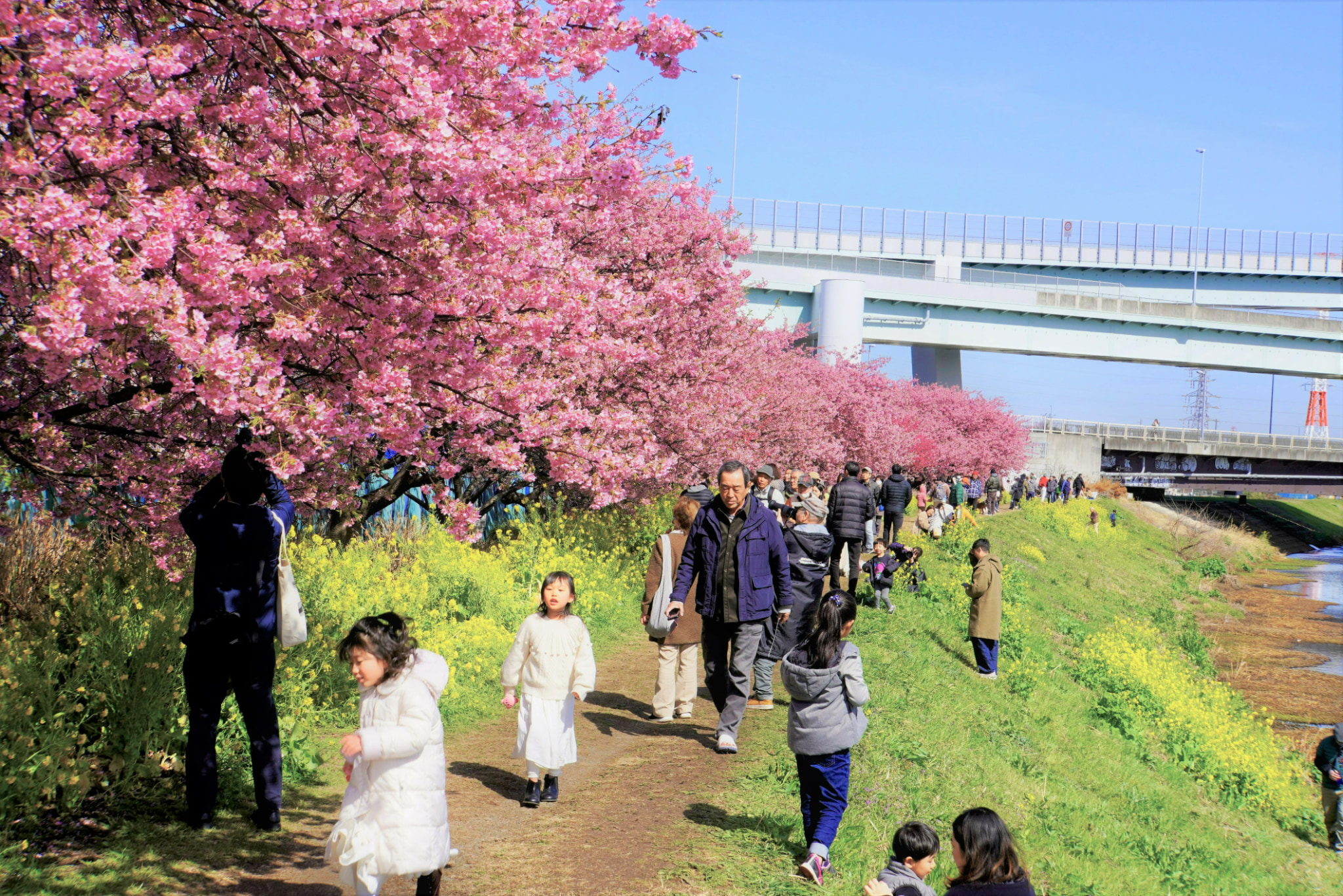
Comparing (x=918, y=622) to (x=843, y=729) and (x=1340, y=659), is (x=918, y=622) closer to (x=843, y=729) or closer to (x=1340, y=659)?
(x=843, y=729)

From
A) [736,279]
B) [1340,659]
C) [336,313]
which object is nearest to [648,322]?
[736,279]

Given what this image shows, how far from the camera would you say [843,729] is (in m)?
6.14

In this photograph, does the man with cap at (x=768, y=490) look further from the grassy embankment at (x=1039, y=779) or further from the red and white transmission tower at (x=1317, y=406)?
the red and white transmission tower at (x=1317, y=406)

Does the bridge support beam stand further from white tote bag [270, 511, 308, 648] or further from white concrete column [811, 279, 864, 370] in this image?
white tote bag [270, 511, 308, 648]

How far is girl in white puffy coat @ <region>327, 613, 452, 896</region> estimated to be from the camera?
4621 mm

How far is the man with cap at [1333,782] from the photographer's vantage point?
12.9 meters

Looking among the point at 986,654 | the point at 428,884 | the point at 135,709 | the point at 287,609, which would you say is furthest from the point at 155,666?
the point at 986,654

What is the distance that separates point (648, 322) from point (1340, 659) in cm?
2448

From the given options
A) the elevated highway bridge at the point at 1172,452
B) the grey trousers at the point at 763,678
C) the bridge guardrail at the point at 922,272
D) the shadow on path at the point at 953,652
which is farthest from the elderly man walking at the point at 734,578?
the elevated highway bridge at the point at 1172,452

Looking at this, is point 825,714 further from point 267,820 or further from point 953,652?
point 953,652

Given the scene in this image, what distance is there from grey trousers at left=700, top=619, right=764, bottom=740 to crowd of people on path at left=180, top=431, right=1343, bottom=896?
0.05ft

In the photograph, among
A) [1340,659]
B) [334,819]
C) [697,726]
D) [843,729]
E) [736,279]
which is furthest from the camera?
[1340,659]

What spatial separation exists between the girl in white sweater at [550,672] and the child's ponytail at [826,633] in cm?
152

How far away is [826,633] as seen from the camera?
245 inches
